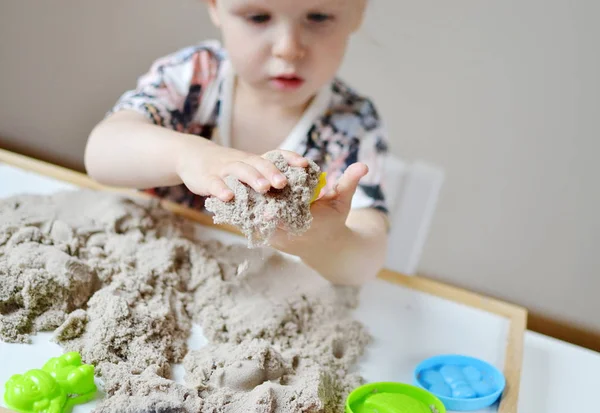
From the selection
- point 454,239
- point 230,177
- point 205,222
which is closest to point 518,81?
point 454,239

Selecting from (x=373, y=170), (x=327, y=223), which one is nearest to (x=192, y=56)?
(x=373, y=170)

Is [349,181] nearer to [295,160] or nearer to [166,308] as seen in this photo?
[295,160]

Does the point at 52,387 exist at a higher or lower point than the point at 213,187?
lower

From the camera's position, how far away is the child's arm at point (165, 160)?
0.57 metres

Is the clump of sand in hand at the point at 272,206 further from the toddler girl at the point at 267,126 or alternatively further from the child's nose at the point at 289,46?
the child's nose at the point at 289,46

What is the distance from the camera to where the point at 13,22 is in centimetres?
131

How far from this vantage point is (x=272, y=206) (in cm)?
55

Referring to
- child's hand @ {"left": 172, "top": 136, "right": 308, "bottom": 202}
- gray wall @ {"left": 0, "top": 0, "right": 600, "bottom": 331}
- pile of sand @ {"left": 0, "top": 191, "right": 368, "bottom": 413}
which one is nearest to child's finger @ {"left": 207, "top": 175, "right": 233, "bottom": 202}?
child's hand @ {"left": 172, "top": 136, "right": 308, "bottom": 202}

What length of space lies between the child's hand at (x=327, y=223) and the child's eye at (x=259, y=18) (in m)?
0.24

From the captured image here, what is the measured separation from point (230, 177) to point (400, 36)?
0.71 m

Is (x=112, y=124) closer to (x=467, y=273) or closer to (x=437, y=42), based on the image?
(x=437, y=42)

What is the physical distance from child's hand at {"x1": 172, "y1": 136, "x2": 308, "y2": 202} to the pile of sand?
0.10 meters

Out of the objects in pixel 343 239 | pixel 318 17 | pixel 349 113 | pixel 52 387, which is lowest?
pixel 52 387

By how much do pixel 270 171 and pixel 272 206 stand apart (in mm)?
31
